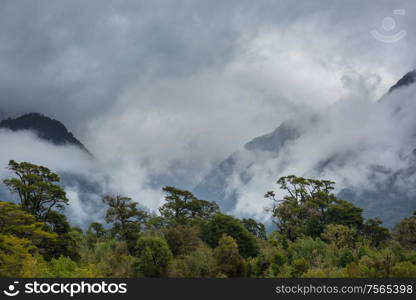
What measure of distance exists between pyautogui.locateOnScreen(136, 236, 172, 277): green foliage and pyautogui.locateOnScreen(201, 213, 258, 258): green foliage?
17577 millimetres

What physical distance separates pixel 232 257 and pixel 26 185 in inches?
1148

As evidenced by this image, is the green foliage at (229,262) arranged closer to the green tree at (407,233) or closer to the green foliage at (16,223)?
the green foliage at (16,223)

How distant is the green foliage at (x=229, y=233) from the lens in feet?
193

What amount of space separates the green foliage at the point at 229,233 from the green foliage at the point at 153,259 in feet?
57.7

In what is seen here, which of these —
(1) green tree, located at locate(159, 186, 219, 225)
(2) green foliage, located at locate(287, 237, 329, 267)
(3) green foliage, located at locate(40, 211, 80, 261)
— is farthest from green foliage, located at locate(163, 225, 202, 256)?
(1) green tree, located at locate(159, 186, 219, 225)

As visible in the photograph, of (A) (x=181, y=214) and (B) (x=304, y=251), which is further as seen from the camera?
(A) (x=181, y=214)

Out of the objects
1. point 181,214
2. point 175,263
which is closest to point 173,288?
point 175,263

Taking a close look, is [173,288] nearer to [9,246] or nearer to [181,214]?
[9,246]

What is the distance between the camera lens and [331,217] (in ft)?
246

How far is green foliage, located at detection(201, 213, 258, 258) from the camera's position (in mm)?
58969

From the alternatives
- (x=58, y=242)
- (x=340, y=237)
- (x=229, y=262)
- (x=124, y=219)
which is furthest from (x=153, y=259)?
(x=340, y=237)

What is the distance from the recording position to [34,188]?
1887 inches

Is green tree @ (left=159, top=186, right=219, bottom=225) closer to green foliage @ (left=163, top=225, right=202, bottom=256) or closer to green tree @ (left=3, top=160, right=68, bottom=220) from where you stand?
green foliage @ (left=163, top=225, right=202, bottom=256)

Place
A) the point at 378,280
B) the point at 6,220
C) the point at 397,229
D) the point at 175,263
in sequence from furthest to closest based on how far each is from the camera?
the point at 397,229
the point at 175,263
the point at 6,220
the point at 378,280
